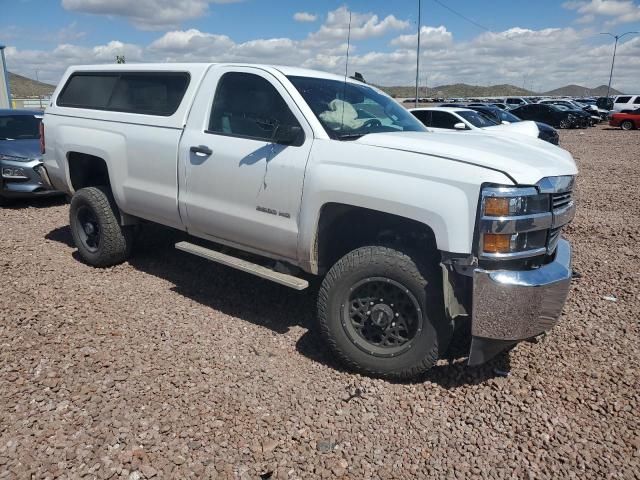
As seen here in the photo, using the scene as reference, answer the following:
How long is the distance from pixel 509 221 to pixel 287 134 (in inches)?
64.5

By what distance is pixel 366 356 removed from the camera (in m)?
3.46

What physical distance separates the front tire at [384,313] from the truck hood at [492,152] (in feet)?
2.24

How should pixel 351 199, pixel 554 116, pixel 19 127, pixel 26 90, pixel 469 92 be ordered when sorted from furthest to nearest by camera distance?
1. pixel 469 92
2. pixel 26 90
3. pixel 554 116
4. pixel 19 127
5. pixel 351 199

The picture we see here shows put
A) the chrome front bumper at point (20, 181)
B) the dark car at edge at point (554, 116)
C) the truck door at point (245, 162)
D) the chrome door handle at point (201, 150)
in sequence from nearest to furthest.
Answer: the truck door at point (245, 162) < the chrome door handle at point (201, 150) < the chrome front bumper at point (20, 181) < the dark car at edge at point (554, 116)

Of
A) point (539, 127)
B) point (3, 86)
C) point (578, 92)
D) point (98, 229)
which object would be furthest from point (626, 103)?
point (578, 92)

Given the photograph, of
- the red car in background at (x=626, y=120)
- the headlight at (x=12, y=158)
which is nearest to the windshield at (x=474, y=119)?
the headlight at (x=12, y=158)

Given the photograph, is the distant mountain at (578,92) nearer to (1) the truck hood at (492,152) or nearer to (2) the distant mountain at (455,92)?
(2) the distant mountain at (455,92)

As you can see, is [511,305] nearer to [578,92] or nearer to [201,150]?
[201,150]

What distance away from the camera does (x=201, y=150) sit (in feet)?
13.7

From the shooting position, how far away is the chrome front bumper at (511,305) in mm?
2955

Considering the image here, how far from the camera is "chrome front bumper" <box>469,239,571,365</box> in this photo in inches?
116

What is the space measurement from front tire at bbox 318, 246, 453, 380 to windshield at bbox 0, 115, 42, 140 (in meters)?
8.07

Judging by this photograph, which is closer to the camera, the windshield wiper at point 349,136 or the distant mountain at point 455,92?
the windshield wiper at point 349,136

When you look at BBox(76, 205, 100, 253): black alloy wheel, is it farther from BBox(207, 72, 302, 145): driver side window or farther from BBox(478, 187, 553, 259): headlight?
BBox(478, 187, 553, 259): headlight
